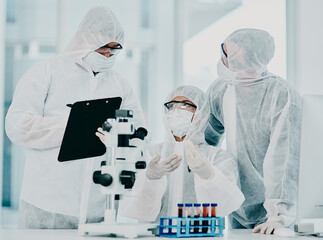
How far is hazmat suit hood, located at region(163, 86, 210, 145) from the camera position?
2.39m

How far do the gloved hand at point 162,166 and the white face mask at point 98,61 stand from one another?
625 mm

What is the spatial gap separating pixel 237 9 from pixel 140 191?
2.55 meters

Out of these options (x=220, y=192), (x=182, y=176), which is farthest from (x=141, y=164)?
(x=182, y=176)

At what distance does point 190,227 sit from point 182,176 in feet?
2.31

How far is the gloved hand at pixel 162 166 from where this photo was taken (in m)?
2.07

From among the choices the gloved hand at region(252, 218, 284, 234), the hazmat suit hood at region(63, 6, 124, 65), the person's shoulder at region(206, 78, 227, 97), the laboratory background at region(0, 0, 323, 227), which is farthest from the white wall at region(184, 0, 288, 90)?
the gloved hand at region(252, 218, 284, 234)

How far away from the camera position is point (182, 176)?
2389 millimetres

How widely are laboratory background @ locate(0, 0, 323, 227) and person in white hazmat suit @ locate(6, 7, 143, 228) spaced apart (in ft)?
4.90

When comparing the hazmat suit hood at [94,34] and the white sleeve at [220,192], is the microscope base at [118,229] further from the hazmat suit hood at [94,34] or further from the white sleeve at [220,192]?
the hazmat suit hood at [94,34]

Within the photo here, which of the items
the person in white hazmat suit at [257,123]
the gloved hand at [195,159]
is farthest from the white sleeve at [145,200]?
the person in white hazmat suit at [257,123]

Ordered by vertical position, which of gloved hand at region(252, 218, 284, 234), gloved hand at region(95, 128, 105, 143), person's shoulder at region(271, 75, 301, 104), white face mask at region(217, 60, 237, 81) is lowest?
gloved hand at region(252, 218, 284, 234)

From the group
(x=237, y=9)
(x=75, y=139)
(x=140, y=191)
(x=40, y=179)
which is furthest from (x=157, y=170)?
(x=237, y=9)

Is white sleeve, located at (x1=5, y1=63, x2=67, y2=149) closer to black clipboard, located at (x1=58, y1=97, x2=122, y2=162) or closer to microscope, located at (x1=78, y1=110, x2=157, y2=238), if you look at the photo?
black clipboard, located at (x1=58, y1=97, x2=122, y2=162)

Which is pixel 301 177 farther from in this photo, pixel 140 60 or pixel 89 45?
pixel 140 60
